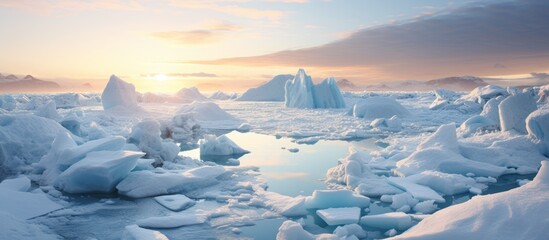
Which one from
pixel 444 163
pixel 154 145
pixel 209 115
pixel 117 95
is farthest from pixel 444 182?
pixel 117 95

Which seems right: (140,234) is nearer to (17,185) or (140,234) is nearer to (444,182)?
(17,185)

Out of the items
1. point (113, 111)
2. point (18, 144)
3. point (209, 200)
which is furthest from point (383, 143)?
point (113, 111)

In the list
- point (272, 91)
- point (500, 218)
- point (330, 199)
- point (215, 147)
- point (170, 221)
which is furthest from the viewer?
point (272, 91)

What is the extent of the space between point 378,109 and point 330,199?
58.1ft

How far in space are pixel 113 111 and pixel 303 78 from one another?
15196mm

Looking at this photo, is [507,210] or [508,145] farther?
[508,145]

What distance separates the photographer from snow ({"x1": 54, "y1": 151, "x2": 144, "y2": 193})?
6.31 meters

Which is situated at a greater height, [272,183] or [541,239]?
[541,239]

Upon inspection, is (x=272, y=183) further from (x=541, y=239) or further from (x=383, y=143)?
(x=383, y=143)

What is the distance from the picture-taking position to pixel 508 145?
9219 mm

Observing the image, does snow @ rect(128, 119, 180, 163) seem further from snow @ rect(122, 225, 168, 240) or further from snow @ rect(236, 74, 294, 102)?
snow @ rect(236, 74, 294, 102)

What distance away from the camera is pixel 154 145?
8.88 metres

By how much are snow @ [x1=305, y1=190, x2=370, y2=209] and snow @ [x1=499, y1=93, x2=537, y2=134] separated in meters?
7.38

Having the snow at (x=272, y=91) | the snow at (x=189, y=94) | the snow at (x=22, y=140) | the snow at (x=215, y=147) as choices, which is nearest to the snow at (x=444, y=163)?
the snow at (x=215, y=147)
